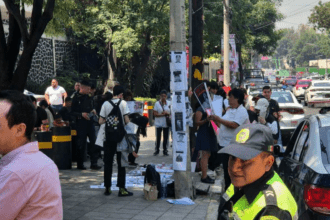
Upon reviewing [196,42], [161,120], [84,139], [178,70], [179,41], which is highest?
[196,42]

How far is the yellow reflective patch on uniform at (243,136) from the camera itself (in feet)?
8.95

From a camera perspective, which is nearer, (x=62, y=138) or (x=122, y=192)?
(x=122, y=192)

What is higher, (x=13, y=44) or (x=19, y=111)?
(x=13, y=44)

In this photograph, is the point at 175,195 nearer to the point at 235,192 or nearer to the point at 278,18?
the point at 235,192

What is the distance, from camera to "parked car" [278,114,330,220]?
15.5 feet

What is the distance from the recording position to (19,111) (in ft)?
9.41

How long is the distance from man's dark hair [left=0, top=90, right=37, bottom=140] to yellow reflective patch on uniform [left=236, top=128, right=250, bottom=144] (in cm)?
103

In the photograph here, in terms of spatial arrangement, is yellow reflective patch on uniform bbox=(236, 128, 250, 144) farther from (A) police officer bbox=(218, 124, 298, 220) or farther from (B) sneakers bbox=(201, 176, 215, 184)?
(B) sneakers bbox=(201, 176, 215, 184)

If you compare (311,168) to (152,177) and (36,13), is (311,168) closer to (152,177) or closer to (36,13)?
(152,177)

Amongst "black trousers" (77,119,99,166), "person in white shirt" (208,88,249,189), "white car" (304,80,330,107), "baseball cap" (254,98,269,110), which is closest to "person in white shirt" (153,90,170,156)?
"black trousers" (77,119,99,166)

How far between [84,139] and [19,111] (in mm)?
10352

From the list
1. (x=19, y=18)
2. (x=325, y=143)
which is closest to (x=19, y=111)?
(x=325, y=143)

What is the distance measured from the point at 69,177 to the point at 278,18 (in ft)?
164

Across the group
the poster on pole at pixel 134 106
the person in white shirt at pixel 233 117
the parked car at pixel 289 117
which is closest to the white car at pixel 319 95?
the parked car at pixel 289 117
